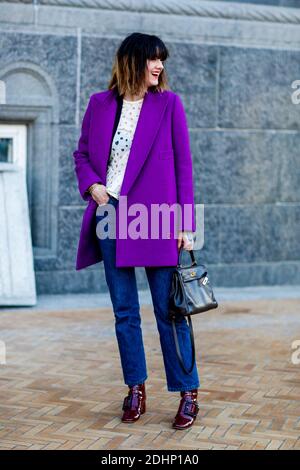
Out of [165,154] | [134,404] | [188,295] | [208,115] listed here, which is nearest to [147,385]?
[134,404]

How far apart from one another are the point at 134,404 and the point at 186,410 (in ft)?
0.81

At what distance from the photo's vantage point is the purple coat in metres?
4.25

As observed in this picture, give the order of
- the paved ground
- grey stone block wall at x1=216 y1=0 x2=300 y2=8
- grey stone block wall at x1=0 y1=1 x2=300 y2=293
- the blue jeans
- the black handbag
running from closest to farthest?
the paved ground < the black handbag < the blue jeans < grey stone block wall at x1=0 y1=1 x2=300 y2=293 < grey stone block wall at x1=216 y1=0 x2=300 y2=8

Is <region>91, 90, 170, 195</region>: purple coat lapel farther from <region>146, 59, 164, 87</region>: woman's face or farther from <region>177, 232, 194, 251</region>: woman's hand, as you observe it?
<region>177, 232, 194, 251</region>: woman's hand

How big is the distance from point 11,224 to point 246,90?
2305mm

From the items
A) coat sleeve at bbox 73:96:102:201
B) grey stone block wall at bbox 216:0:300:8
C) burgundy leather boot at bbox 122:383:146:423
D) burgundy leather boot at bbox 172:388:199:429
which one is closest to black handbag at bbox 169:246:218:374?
burgundy leather boot at bbox 172:388:199:429

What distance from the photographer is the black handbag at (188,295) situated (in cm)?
419

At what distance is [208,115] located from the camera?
7.95m

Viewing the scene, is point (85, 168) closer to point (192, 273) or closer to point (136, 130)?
point (136, 130)

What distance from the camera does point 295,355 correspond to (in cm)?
573

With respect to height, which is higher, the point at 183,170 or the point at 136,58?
the point at 136,58

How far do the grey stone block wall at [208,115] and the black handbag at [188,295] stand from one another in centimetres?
343

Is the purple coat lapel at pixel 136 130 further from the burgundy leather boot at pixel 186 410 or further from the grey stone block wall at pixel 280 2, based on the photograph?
the grey stone block wall at pixel 280 2
